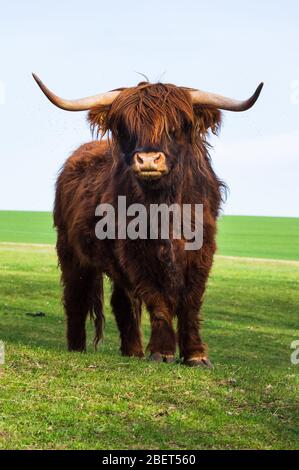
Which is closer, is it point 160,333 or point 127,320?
point 160,333

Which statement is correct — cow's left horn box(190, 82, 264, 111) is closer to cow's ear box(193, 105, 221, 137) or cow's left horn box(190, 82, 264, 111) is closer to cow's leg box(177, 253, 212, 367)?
cow's ear box(193, 105, 221, 137)

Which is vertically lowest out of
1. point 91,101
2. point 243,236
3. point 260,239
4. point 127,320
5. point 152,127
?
point 243,236

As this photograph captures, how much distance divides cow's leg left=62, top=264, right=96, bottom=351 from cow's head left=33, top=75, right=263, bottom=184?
2765mm

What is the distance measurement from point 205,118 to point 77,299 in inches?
141

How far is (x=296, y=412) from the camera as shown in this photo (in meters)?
7.96

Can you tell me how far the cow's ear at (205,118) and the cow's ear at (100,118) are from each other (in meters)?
0.97

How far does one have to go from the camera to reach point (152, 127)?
9.32 meters

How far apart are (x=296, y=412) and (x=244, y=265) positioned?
29496 millimetres

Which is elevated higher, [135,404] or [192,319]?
[192,319]

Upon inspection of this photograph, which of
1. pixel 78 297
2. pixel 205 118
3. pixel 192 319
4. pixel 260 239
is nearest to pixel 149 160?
pixel 205 118

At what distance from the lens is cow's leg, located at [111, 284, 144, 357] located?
38.2 feet

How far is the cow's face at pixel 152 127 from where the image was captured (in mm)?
9139

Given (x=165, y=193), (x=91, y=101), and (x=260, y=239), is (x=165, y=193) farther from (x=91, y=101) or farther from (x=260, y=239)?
(x=260, y=239)

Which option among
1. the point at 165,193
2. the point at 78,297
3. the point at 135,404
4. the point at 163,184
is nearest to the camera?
the point at 135,404
